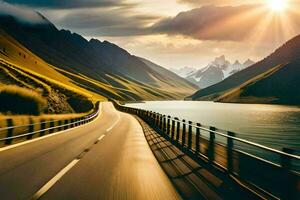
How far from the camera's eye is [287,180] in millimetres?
8234

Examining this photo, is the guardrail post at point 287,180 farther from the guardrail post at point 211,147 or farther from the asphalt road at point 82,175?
the guardrail post at point 211,147

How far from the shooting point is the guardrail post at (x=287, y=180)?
316 inches

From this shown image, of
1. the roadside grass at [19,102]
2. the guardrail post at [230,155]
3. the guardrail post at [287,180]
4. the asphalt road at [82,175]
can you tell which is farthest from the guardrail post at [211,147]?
the roadside grass at [19,102]

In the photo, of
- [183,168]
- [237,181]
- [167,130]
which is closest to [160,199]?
[237,181]

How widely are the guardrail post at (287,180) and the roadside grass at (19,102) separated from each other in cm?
6056

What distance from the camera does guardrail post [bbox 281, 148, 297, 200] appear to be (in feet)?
26.4

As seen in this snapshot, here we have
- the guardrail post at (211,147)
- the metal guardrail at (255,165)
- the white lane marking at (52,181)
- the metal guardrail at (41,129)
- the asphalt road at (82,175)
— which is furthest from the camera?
the metal guardrail at (41,129)

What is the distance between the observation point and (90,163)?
48.5 ft

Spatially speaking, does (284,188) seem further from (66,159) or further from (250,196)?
(66,159)

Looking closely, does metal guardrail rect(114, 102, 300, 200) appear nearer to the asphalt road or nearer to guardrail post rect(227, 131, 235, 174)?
guardrail post rect(227, 131, 235, 174)

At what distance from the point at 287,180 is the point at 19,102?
206 ft

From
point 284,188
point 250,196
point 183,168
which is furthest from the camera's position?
point 183,168

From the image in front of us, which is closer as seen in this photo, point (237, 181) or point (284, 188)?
point (284, 188)

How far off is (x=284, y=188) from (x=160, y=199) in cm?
236
